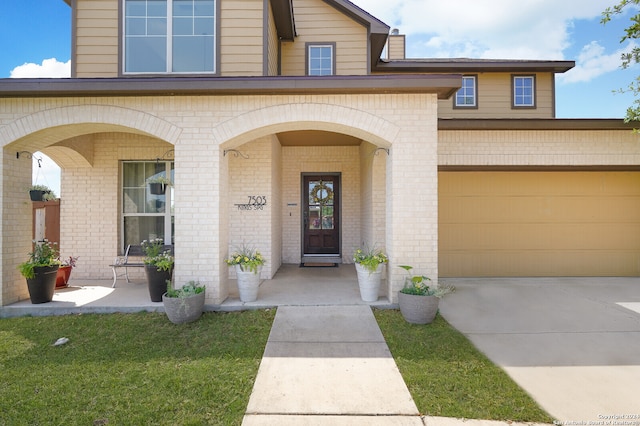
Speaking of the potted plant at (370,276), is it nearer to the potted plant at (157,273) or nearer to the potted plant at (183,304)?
the potted plant at (183,304)

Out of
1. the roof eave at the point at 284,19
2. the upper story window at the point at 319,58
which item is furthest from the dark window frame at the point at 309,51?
the roof eave at the point at 284,19

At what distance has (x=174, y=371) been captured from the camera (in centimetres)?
318

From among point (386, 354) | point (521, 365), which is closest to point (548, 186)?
point (521, 365)

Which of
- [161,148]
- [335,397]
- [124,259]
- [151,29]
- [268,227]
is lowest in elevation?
[335,397]

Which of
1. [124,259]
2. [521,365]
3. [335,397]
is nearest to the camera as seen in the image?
[335,397]

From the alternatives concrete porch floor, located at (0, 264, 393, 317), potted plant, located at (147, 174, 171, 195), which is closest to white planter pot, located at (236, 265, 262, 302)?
concrete porch floor, located at (0, 264, 393, 317)

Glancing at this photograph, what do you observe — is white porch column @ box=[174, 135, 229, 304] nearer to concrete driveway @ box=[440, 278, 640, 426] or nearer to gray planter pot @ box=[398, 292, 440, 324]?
gray planter pot @ box=[398, 292, 440, 324]

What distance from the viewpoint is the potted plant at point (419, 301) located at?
4.30m

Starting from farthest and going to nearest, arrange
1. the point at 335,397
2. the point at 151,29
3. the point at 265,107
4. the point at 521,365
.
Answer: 1. the point at 151,29
2. the point at 265,107
3. the point at 521,365
4. the point at 335,397

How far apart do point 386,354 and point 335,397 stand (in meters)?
0.98

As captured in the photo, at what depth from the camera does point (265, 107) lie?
194 inches

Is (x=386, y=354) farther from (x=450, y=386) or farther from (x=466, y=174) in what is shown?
(x=466, y=174)

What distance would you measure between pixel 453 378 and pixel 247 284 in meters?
3.17

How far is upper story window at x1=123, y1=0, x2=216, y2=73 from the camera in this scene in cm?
595
